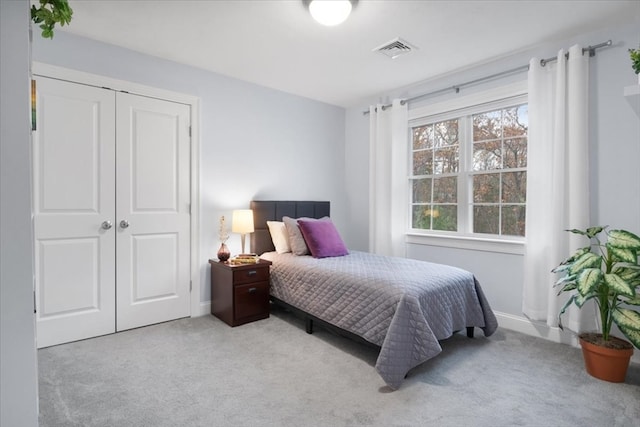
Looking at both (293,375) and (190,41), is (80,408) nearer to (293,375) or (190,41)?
(293,375)

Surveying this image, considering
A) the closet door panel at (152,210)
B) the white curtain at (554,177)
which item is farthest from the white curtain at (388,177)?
the closet door panel at (152,210)

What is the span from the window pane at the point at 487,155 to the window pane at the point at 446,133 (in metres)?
0.26

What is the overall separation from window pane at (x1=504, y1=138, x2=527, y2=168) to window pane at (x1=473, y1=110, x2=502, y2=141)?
14cm

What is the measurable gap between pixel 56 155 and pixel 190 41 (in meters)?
1.41

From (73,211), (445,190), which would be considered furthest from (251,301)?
(445,190)

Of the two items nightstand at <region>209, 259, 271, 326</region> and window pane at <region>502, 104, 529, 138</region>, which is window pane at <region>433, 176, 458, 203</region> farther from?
nightstand at <region>209, 259, 271, 326</region>

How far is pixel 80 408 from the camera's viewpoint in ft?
5.94

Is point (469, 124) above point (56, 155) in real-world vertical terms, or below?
above

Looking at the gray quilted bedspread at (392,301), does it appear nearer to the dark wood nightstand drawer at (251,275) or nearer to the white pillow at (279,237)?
the dark wood nightstand drawer at (251,275)

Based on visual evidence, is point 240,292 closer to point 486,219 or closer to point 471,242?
point 471,242

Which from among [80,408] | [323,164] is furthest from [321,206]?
[80,408]

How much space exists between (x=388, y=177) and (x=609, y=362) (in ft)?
8.35

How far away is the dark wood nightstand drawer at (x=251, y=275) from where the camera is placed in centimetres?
307

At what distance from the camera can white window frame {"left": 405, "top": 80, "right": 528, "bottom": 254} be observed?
306 centimetres
